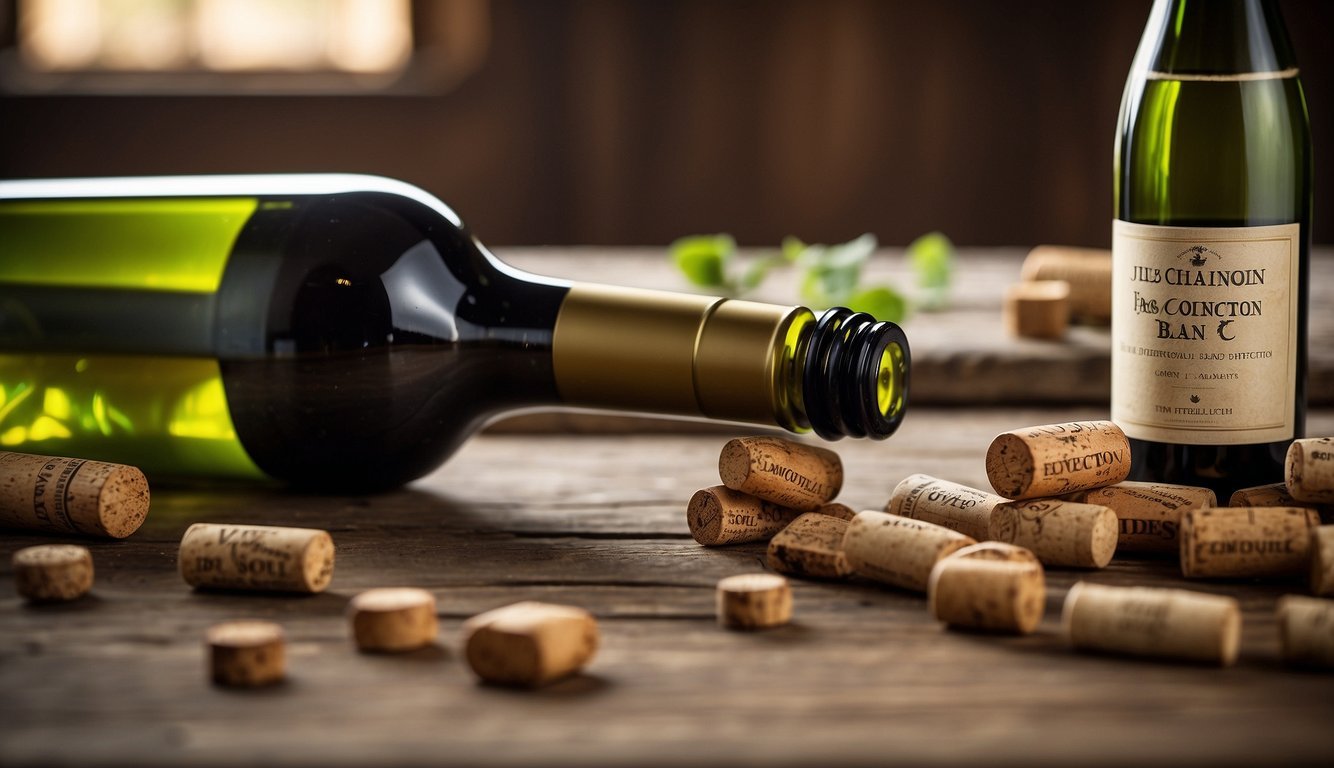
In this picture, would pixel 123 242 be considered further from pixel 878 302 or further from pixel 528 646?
pixel 878 302

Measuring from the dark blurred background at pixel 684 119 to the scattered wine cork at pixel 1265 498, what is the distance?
331 cm

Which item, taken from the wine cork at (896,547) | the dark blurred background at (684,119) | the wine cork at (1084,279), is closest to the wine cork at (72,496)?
the wine cork at (896,547)

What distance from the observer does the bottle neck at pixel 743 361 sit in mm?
947

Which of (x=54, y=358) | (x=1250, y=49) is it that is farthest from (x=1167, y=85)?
(x=54, y=358)

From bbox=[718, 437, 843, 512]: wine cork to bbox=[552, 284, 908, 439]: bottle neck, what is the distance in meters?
0.03

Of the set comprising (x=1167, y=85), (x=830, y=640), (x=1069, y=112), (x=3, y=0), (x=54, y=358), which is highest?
(x=3, y=0)

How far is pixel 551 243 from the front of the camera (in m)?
4.34

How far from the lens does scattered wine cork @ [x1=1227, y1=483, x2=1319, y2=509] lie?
97cm

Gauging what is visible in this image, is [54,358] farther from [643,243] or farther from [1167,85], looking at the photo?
[643,243]

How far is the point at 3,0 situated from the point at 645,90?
73.5 inches

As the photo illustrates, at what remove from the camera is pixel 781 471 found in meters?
1.00

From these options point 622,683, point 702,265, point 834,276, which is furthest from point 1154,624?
point 702,265

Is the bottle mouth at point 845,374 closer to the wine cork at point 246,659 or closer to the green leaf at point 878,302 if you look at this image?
the wine cork at point 246,659

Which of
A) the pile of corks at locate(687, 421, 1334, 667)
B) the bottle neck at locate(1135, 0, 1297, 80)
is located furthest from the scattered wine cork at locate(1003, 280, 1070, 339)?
the pile of corks at locate(687, 421, 1334, 667)
